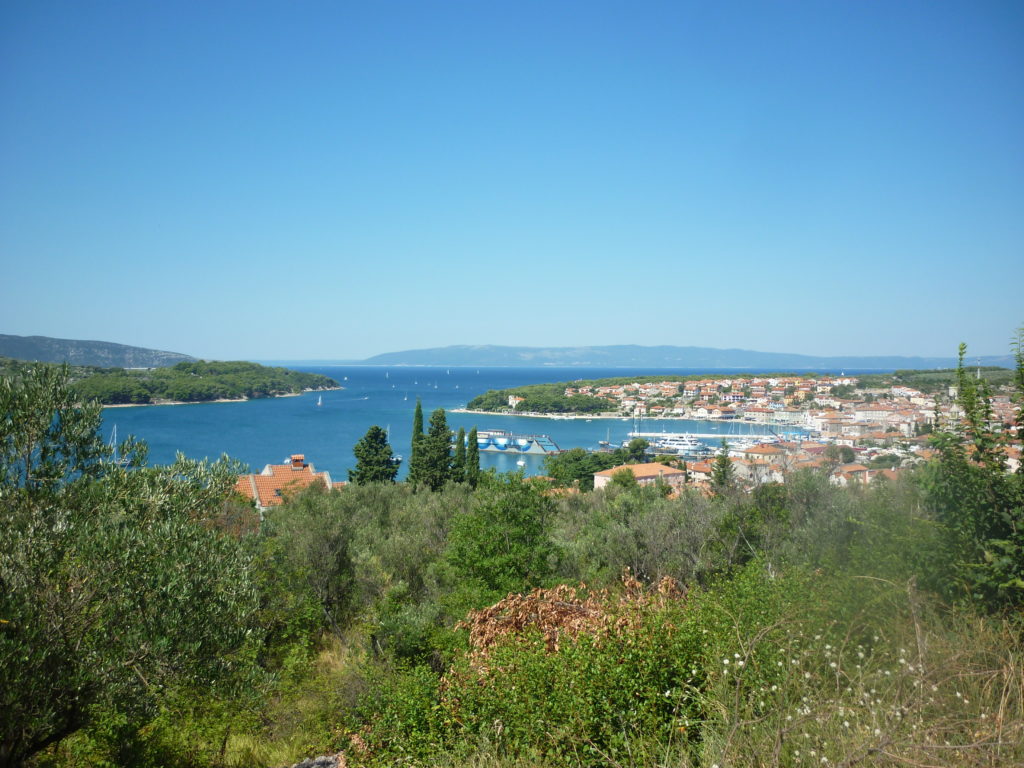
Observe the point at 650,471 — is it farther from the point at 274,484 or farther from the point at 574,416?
the point at 574,416

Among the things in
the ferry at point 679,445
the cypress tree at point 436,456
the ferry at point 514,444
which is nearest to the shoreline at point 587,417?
the ferry at point 679,445

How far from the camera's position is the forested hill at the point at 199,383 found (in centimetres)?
8131

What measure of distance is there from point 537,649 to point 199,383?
370 ft

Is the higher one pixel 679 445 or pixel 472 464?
pixel 472 464

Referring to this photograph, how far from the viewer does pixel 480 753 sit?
13.8 ft

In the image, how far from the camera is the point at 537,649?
5.25 meters

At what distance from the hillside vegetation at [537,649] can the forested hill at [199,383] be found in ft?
231

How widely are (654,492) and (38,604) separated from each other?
18.8m

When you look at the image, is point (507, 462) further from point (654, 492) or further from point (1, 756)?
point (1, 756)

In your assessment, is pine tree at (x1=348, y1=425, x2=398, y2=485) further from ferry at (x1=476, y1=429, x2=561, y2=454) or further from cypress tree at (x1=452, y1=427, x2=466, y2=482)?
ferry at (x1=476, y1=429, x2=561, y2=454)

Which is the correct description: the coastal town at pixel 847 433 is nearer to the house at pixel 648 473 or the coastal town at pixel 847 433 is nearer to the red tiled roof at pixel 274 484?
the house at pixel 648 473

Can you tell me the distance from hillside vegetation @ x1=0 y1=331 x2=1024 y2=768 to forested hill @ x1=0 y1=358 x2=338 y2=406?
7050 cm

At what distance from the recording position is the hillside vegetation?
3436mm

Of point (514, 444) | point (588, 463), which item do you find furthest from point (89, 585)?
point (514, 444)
